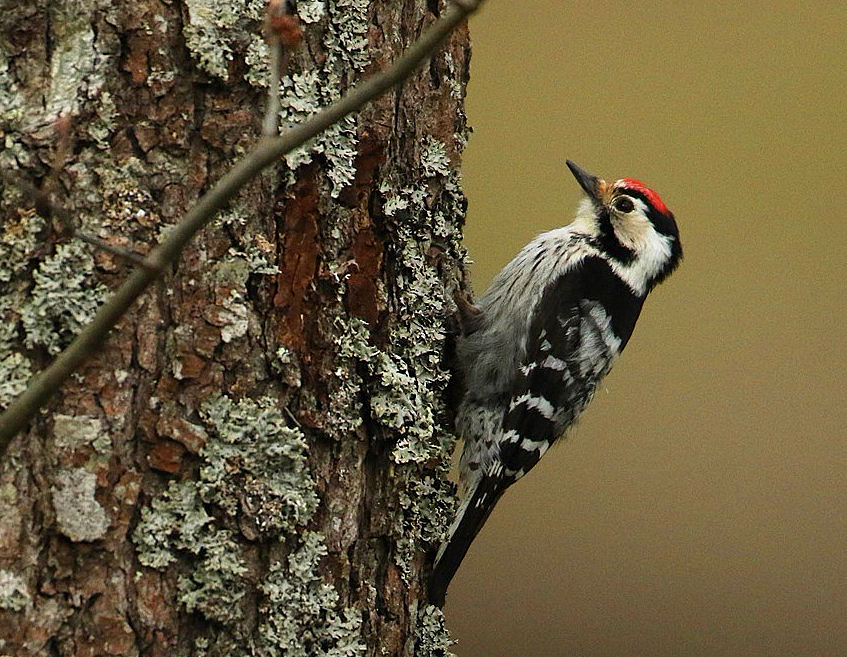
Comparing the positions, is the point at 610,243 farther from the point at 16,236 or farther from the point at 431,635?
the point at 16,236

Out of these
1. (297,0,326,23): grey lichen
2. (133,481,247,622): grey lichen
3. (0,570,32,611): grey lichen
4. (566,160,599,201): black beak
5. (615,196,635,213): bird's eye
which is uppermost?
(566,160,599,201): black beak

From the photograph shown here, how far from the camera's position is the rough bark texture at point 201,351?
171 cm

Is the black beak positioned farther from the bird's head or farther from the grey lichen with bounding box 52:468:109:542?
the grey lichen with bounding box 52:468:109:542

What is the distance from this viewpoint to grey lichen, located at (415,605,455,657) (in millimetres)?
2203

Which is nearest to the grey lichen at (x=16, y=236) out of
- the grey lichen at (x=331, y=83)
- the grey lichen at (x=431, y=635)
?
the grey lichen at (x=331, y=83)

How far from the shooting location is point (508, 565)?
3809mm

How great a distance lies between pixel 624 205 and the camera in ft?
10.7

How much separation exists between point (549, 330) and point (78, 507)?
5.08ft

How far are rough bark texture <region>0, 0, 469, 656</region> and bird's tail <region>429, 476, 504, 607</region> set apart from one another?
18 centimetres

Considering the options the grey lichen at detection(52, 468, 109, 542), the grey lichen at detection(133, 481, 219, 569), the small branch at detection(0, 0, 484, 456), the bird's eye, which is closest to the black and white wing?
the bird's eye

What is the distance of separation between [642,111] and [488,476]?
1561 millimetres

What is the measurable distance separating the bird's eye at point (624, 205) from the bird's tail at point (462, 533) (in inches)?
36.3

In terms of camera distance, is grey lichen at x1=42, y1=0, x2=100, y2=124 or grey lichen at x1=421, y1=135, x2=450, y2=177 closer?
grey lichen at x1=42, y1=0, x2=100, y2=124

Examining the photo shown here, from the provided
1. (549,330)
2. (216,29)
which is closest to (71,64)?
(216,29)
